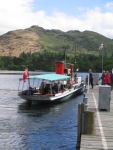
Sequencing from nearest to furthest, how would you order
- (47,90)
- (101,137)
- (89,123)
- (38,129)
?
(101,137) → (89,123) → (38,129) → (47,90)

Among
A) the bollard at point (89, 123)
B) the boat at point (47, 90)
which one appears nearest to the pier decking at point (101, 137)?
the bollard at point (89, 123)

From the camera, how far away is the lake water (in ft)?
59.7

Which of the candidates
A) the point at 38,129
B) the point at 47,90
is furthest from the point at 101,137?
the point at 47,90

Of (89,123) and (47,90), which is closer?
(89,123)

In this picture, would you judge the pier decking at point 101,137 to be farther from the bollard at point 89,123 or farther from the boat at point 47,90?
the boat at point 47,90

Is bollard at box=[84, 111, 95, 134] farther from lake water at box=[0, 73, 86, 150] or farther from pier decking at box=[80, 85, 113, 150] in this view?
lake water at box=[0, 73, 86, 150]

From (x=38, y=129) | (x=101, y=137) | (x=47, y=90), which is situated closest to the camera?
(x=101, y=137)

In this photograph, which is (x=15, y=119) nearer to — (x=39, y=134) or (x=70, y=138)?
(x=39, y=134)

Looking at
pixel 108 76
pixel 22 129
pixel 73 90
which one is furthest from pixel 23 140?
pixel 73 90

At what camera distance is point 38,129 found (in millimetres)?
22422

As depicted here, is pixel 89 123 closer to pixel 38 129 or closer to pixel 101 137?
pixel 101 137

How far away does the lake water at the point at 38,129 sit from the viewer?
18188mm

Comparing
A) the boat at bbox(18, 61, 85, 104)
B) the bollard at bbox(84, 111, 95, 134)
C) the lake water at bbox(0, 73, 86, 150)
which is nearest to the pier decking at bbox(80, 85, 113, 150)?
the bollard at bbox(84, 111, 95, 134)

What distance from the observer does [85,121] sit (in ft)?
47.6
